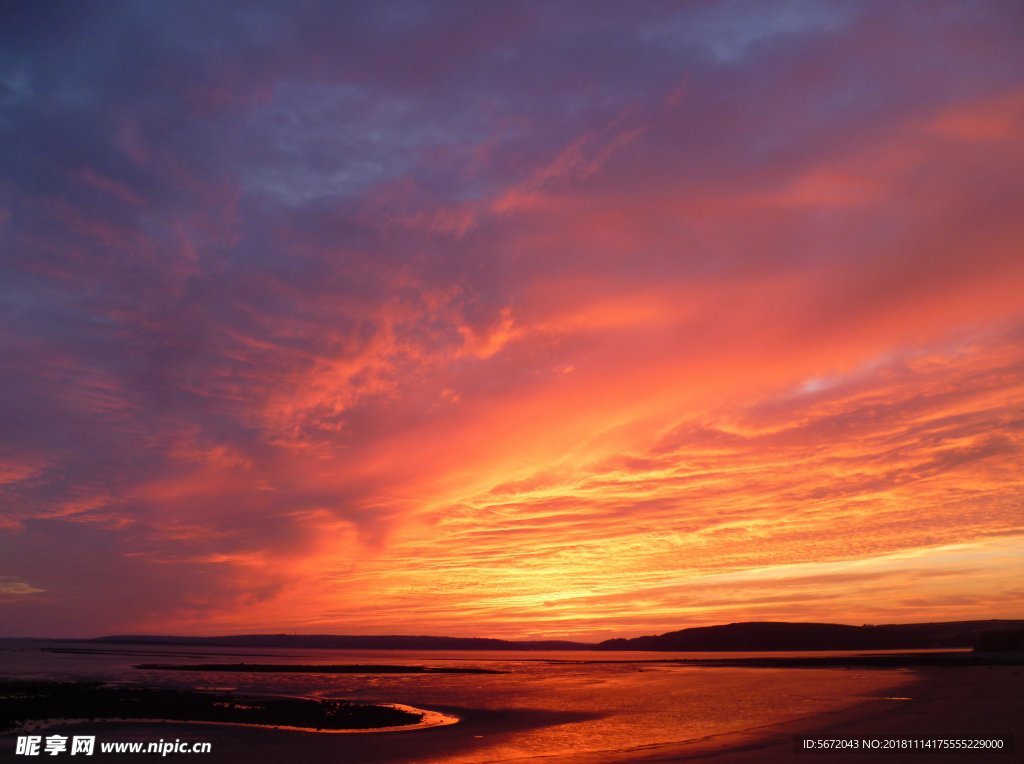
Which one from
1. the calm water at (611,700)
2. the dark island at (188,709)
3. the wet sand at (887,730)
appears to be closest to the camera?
the wet sand at (887,730)

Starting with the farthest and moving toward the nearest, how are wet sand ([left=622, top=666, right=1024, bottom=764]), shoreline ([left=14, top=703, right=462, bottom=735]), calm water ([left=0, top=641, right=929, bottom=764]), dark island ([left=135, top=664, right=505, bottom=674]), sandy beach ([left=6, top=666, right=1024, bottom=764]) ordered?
1. dark island ([left=135, top=664, right=505, bottom=674])
2. shoreline ([left=14, top=703, right=462, bottom=735])
3. calm water ([left=0, top=641, right=929, bottom=764])
4. sandy beach ([left=6, top=666, right=1024, bottom=764])
5. wet sand ([left=622, top=666, right=1024, bottom=764])

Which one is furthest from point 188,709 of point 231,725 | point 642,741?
point 642,741

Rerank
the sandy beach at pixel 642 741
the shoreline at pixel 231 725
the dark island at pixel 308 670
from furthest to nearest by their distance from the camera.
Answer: the dark island at pixel 308 670
the shoreline at pixel 231 725
the sandy beach at pixel 642 741

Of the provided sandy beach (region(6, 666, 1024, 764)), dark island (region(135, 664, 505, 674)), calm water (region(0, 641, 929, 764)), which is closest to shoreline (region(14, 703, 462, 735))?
sandy beach (region(6, 666, 1024, 764))

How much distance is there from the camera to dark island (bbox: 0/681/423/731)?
33312 mm

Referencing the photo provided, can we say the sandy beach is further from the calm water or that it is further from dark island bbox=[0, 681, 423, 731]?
dark island bbox=[0, 681, 423, 731]

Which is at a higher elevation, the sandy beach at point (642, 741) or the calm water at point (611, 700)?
the sandy beach at point (642, 741)

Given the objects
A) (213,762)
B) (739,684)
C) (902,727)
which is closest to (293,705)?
(213,762)

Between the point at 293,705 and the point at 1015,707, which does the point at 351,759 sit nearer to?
the point at 293,705

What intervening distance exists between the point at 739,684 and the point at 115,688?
49.7 m

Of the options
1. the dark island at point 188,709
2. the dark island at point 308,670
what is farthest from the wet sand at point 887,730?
the dark island at point 308,670

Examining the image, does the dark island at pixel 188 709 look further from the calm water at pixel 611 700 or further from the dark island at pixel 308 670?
the dark island at pixel 308 670

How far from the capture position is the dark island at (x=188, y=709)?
33.3 meters

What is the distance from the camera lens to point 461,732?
30938 millimetres
